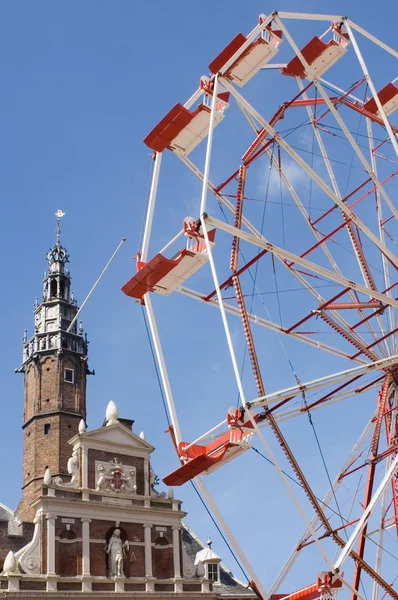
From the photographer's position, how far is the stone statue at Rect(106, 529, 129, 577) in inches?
1802

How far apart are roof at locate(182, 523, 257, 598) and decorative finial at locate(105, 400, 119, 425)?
9049 millimetres

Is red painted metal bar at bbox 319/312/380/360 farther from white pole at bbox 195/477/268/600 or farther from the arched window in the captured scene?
the arched window

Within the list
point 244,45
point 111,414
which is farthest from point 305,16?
point 111,414

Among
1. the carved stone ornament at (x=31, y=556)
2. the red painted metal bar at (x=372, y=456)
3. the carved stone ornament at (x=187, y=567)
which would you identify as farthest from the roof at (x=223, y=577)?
the red painted metal bar at (x=372, y=456)

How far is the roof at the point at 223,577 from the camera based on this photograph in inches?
2024

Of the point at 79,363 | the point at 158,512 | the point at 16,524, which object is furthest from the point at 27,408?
the point at 158,512

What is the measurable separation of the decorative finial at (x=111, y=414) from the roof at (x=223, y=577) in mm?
9049

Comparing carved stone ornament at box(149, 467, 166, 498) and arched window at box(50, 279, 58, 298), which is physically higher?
arched window at box(50, 279, 58, 298)

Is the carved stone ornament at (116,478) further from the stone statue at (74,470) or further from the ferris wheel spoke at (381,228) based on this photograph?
the ferris wheel spoke at (381,228)

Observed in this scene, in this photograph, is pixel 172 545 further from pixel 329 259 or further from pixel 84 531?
pixel 329 259

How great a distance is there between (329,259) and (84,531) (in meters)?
17.9

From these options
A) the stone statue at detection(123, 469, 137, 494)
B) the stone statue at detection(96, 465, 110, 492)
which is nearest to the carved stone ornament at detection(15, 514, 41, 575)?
the stone statue at detection(96, 465, 110, 492)

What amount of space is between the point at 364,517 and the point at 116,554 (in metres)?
16.3

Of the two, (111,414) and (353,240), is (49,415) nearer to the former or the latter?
(111,414)
